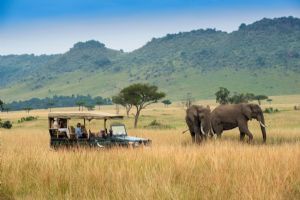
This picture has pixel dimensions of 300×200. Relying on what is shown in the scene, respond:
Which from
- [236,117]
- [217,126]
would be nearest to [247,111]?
[236,117]

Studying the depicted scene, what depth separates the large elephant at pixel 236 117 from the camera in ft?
78.0

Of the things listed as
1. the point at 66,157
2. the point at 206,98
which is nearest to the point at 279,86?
the point at 206,98

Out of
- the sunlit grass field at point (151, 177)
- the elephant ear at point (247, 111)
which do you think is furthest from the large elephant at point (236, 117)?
the sunlit grass field at point (151, 177)

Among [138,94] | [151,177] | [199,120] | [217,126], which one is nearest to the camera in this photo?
[151,177]

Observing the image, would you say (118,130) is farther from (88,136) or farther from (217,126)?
(217,126)

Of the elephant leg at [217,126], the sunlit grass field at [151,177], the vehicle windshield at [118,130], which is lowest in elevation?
the elephant leg at [217,126]

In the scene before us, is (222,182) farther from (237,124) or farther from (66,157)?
(237,124)

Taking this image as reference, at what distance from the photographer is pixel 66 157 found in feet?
36.4

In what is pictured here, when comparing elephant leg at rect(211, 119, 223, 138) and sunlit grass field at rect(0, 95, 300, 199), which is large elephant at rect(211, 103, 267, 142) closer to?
elephant leg at rect(211, 119, 223, 138)

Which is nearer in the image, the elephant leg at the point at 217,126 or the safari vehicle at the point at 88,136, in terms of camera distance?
the safari vehicle at the point at 88,136

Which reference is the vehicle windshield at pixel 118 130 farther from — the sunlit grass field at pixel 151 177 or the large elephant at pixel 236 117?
the sunlit grass field at pixel 151 177

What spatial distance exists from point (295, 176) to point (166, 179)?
201 centimetres

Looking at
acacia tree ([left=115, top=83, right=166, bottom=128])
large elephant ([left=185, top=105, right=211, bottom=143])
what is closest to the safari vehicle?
large elephant ([left=185, top=105, right=211, bottom=143])

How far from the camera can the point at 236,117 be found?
2458 cm
